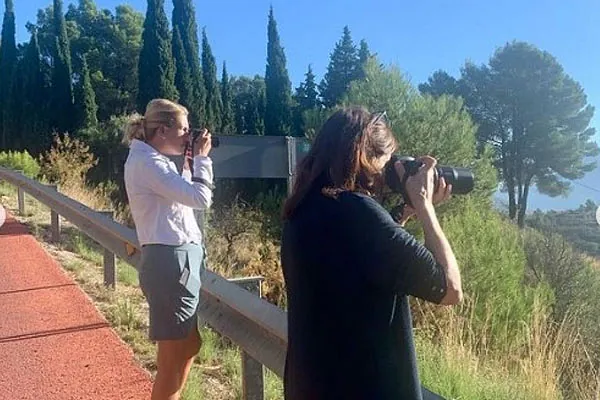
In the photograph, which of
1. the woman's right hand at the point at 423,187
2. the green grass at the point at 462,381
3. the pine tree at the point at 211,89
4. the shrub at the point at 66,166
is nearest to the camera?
the woman's right hand at the point at 423,187

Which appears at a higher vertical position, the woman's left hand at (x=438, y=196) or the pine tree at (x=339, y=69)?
the pine tree at (x=339, y=69)

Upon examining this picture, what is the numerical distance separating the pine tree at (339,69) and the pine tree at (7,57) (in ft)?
74.9

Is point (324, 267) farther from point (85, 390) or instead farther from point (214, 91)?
point (214, 91)

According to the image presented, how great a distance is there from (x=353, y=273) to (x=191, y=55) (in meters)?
39.2

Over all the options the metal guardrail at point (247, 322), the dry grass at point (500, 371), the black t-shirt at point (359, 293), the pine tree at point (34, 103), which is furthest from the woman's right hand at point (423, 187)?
the pine tree at point (34, 103)

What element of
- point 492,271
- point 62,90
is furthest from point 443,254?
point 62,90

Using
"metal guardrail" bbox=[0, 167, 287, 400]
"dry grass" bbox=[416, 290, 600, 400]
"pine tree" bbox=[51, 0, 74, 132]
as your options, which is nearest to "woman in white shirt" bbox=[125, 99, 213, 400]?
"metal guardrail" bbox=[0, 167, 287, 400]

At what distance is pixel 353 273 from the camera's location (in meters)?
1.75

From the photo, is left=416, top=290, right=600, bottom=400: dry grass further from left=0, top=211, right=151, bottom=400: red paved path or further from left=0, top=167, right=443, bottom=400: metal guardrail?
left=0, top=211, right=151, bottom=400: red paved path

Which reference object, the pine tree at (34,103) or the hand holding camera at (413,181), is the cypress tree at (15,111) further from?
the hand holding camera at (413,181)

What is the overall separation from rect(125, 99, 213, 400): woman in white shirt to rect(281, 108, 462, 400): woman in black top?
112 cm

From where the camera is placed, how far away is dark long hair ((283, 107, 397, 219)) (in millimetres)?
1864

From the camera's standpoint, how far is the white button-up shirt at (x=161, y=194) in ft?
9.57

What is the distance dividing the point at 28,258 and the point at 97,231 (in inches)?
78.0
